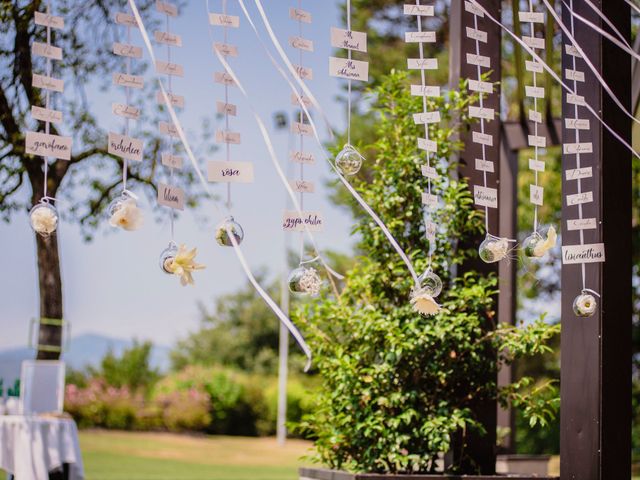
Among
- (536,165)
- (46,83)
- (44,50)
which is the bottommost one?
(536,165)

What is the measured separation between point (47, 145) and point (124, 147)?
25 cm

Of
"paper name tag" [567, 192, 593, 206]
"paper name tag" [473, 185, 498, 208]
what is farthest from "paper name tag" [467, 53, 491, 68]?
"paper name tag" [567, 192, 593, 206]

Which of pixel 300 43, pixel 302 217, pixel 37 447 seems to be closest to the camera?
pixel 302 217

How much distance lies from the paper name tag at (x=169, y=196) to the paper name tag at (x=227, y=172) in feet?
0.44

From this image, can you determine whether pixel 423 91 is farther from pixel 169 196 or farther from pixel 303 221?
pixel 169 196

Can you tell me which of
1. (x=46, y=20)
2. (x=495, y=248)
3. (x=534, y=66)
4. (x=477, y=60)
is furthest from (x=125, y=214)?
(x=534, y=66)

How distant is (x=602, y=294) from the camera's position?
11.6 ft

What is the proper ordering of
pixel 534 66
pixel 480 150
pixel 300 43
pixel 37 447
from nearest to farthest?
pixel 300 43 < pixel 534 66 < pixel 480 150 < pixel 37 447

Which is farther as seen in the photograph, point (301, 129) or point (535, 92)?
point (535, 92)

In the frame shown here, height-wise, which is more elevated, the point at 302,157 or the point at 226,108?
the point at 226,108

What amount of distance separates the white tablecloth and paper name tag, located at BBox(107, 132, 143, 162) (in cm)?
264

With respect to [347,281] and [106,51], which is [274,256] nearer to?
[106,51]

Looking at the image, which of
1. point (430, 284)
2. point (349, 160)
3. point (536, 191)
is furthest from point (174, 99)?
point (536, 191)

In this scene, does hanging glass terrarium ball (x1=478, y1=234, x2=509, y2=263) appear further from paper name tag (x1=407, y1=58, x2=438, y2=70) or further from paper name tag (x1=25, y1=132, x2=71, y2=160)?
paper name tag (x1=25, y1=132, x2=71, y2=160)
